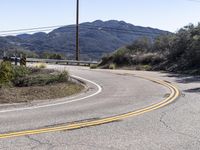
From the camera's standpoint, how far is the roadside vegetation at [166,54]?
3122 cm

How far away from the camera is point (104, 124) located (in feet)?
37.6

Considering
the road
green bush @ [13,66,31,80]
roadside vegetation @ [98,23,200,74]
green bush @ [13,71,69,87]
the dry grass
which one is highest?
roadside vegetation @ [98,23,200,74]

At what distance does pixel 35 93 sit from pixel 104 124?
6.53 metres

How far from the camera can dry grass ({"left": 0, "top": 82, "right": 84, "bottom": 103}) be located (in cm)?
1623

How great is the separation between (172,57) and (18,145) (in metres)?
26.4

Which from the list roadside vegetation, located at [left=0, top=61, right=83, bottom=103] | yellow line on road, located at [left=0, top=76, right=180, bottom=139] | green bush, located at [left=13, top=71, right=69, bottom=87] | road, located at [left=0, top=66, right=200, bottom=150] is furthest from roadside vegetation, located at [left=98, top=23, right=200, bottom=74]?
yellow line on road, located at [left=0, top=76, right=180, bottom=139]

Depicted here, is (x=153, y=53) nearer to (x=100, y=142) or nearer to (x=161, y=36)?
(x=161, y=36)

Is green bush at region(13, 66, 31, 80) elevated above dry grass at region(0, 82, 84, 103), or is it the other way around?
green bush at region(13, 66, 31, 80)

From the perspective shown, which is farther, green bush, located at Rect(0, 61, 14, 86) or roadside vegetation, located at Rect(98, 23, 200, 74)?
roadside vegetation, located at Rect(98, 23, 200, 74)

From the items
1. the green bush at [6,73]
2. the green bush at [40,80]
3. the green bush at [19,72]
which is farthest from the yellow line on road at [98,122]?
the green bush at [19,72]

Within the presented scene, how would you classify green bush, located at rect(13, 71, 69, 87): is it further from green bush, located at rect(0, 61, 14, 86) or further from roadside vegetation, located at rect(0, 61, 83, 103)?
green bush, located at rect(0, 61, 14, 86)

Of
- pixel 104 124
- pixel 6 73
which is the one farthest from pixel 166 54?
pixel 104 124

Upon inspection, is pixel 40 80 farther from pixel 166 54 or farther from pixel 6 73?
pixel 166 54

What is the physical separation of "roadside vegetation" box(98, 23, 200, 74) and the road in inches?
504
